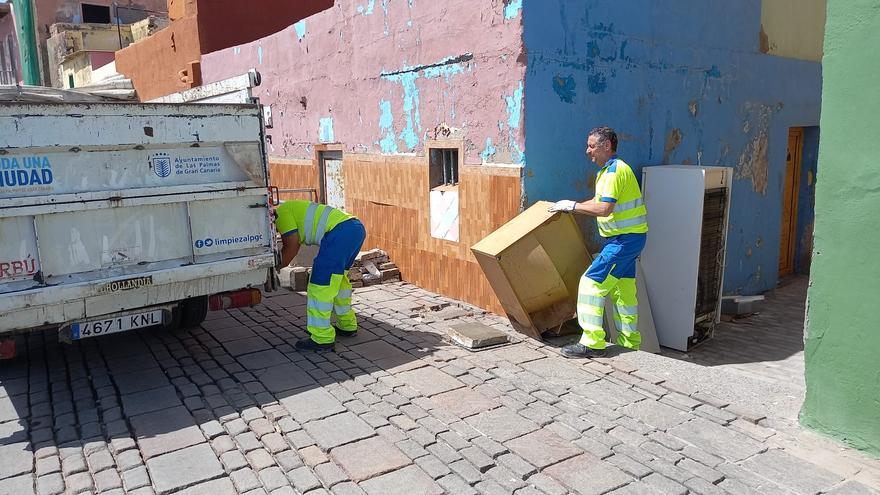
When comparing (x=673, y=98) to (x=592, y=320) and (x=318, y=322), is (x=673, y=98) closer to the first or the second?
(x=592, y=320)

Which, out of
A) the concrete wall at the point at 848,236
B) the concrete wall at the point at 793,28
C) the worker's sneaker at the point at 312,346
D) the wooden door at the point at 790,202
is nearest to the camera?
the concrete wall at the point at 848,236

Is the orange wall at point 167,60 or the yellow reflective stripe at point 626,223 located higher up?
the orange wall at point 167,60

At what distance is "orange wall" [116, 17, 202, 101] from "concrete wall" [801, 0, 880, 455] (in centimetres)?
1164

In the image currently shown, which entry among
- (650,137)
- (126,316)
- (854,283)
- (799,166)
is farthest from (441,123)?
(799,166)

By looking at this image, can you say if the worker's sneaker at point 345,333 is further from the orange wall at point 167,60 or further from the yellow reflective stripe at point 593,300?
the orange wall at point 167,60

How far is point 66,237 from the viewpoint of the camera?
4.44 metres

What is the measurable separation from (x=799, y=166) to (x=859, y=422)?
7.73 m

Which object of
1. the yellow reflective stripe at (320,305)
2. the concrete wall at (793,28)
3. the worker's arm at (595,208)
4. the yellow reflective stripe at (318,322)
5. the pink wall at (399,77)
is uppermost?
the concrete wall at (793,28)

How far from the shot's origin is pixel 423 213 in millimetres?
7641

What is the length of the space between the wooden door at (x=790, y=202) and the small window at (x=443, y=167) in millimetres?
5617

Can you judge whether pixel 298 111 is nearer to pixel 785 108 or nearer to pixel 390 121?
pixel 390 121

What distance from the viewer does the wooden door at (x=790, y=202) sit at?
1001 cm

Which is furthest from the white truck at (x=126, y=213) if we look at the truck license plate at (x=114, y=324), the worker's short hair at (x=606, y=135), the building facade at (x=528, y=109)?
the worker's short hair at (x=606, y=135)

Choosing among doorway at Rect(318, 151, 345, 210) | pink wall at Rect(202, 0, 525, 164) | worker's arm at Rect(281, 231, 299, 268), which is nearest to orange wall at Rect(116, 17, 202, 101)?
pink wall at Rect(202, 0, 525, 164)
